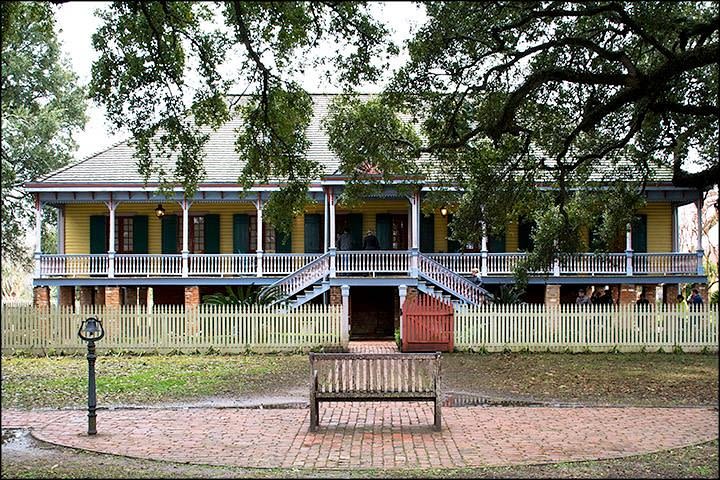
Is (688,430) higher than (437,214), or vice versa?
(437,214)

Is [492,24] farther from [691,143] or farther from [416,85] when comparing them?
[691,143]

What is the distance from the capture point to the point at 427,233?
31.7m

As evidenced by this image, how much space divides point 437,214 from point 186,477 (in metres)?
23.4

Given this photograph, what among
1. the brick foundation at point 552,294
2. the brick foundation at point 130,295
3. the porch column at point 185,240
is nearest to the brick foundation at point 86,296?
the brick foundation at point 130,295

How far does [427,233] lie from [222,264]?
288 inches

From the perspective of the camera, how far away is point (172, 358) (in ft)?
73.2

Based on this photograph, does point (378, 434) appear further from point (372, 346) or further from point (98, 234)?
point (98, 234)

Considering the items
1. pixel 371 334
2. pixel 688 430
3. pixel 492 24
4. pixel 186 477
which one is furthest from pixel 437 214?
pixel 186 477

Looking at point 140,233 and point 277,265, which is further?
point 140,233

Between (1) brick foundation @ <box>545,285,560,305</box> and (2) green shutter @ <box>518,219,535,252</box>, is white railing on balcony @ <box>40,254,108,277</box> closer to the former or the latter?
(2) green shutter @ <box>518,219,535,252</box>

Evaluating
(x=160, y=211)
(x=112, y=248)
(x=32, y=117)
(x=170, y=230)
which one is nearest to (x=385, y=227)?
(x=170, y=230)

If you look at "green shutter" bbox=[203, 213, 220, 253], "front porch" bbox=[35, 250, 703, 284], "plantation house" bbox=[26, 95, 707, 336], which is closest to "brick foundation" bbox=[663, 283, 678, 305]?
"plantation house" bbox=[26, 95, 707, 336]

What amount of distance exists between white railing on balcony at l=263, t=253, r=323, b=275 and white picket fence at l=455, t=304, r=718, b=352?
795 centimetres

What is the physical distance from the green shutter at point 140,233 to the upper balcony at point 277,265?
1.88m
